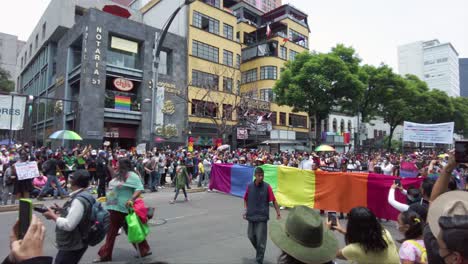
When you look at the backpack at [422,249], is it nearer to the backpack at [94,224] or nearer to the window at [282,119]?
the backpack at [94,224]

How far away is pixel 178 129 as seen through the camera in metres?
31.6

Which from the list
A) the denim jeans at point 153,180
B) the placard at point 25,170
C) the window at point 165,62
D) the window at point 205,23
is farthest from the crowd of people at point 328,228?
the window at point 205,23

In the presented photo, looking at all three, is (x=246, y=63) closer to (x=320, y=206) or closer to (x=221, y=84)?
(x=221, y=84)

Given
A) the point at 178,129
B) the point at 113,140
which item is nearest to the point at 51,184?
the point at 113,140

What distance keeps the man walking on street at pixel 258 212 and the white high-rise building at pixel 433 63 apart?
126 m

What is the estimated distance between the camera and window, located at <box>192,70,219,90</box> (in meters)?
34.4

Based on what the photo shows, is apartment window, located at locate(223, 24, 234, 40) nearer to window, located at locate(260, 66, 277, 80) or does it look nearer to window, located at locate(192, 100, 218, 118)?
window, located at locate(260, 66, 277, 80)

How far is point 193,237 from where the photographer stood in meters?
7.21

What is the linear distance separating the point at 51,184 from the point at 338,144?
42.9 metres

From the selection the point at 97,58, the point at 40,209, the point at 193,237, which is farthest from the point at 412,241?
the point at 97,58

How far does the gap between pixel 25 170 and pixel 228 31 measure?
31924 mm

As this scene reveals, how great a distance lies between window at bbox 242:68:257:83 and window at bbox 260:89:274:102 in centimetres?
225

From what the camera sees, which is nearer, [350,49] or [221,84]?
[350,49]

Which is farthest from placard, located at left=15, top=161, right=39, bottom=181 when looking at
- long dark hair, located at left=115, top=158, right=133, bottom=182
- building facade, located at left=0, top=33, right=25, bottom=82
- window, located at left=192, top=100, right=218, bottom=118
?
building facade, located at left=0, top=33, right=25, bottom=82
